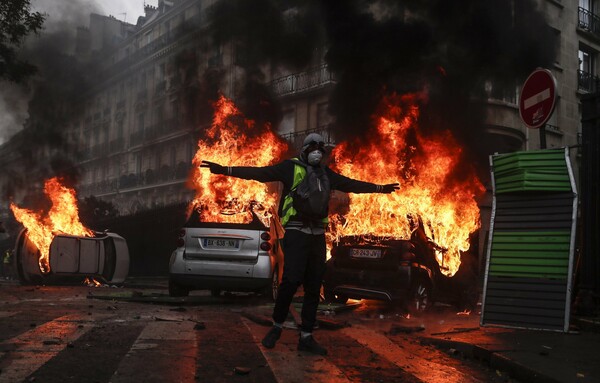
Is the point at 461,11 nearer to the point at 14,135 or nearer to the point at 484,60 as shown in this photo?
the point at 484,60

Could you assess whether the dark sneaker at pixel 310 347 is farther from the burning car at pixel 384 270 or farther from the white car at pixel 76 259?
the white car at pixel 76 259

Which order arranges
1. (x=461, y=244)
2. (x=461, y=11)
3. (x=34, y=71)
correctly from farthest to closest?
(x=34, y=71) < (x=461, y=11) < (x=461, y=244)

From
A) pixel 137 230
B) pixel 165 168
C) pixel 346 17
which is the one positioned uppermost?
pixel 346 17

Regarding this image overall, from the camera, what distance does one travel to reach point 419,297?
364 inches

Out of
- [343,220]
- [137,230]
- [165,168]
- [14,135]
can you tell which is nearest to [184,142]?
[165,168]

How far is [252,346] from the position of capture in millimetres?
5543

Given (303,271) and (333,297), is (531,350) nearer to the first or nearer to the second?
(303,271)

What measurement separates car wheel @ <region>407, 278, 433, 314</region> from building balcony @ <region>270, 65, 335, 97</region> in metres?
16.5

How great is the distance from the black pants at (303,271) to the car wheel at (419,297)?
145 inches

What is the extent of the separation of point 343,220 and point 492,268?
16.9ft

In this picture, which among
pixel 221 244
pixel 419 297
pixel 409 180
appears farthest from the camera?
pixel 409 180

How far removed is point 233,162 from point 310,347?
985 cm

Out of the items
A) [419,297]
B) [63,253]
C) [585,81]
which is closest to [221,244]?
[419,297]

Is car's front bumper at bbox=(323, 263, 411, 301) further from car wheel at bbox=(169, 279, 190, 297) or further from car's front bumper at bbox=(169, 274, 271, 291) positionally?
car wheel at bbox=(169, 279, 190, 297)
